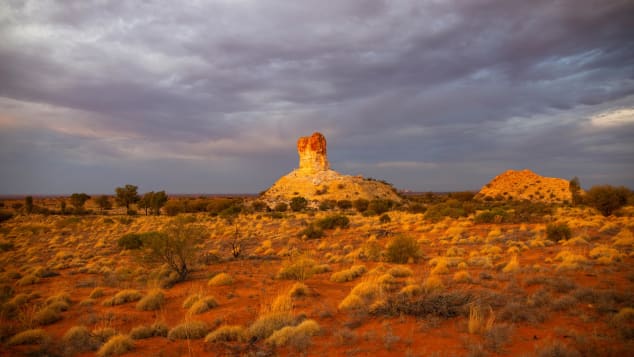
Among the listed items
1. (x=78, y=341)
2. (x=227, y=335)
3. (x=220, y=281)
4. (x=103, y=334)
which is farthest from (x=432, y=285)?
(x=78, y=341)

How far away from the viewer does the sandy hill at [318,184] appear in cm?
7238

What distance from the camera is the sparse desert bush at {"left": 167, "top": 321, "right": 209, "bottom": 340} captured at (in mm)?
6980

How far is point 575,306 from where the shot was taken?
7359mm

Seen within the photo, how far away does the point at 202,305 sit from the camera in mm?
8781

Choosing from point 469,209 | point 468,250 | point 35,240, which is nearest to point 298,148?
point 469,209

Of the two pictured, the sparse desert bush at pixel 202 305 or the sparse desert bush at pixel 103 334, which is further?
the sparse desert bush at pixel 202 305

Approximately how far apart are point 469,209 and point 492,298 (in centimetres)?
3146

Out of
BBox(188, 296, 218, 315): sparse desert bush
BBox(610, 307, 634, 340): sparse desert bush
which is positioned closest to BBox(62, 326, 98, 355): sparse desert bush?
BBox(188, 296, 218, 315): sparse desert bush

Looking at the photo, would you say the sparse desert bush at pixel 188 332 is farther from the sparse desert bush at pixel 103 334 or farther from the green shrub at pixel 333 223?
the green shrub at pixel 333 223

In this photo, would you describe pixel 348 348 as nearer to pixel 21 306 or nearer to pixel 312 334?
pixel 312 334

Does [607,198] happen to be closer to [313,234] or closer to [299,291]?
[313,234]

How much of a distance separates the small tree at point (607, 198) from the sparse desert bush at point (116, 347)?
34913mm

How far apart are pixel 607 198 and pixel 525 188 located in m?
53.3

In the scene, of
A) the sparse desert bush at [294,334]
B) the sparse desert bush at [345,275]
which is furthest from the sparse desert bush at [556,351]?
the sparse desert bush at [345,275]
